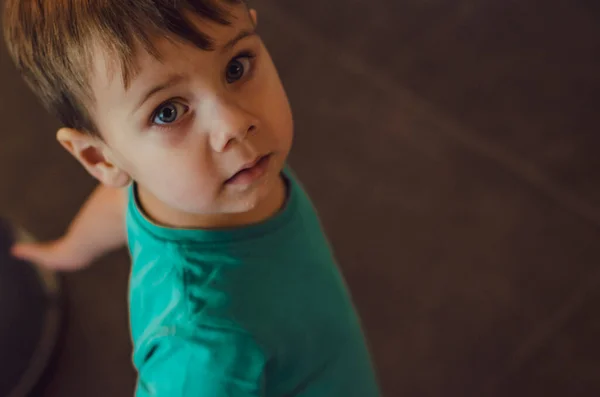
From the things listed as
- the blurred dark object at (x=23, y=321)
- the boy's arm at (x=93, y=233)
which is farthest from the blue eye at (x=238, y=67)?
the blurred dark object at (x=23, y=321)

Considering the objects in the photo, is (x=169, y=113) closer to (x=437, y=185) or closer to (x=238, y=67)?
(x=238, y=67)

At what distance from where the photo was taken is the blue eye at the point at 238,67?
0.58m

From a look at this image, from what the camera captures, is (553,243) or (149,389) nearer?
(149,389)

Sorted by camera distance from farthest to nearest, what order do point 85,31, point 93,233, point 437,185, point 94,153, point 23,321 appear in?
point 437,185
point 23,321
point 93,233
point 94,153
point 85,31

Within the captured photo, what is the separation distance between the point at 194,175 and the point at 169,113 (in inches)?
2.2

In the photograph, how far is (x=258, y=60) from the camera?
601 mm

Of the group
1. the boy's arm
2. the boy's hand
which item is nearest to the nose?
the boy's arm

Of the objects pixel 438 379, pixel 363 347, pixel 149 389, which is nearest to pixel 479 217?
pixel 438 379

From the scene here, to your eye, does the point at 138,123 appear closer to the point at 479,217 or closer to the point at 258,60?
the point at 258,60

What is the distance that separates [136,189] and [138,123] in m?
0.14

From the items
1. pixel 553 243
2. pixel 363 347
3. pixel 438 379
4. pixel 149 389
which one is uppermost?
pixel 149 389

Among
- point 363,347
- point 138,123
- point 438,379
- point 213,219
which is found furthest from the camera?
point 438,379

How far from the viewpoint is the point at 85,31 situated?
52cm

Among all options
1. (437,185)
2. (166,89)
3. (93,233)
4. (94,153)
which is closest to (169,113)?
(166,89)
